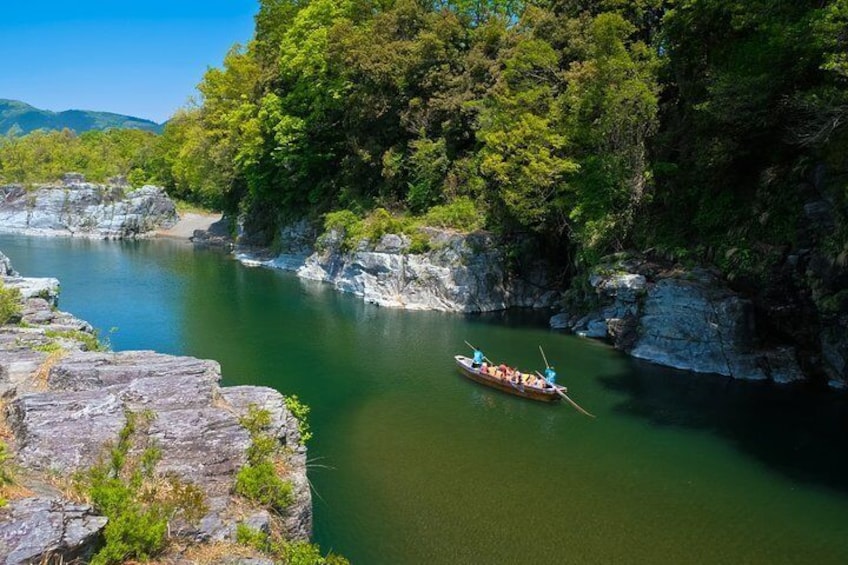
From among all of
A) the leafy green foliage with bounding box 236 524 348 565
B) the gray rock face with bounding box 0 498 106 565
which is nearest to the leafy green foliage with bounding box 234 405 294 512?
the leafy green foliage with bounding box 236 524 348 565

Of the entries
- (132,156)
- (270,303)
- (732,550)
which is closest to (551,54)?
(270,303)

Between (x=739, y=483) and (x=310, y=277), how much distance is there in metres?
38.1

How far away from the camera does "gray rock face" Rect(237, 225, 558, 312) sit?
4044 cm

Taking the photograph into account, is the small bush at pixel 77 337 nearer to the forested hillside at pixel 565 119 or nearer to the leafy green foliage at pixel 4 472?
the leafy green foliage at pixel 4 472

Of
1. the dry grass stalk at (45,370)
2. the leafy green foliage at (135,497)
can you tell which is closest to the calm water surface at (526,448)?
the leafy green foliage at (135,497)

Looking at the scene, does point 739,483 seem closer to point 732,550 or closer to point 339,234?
point 732,550

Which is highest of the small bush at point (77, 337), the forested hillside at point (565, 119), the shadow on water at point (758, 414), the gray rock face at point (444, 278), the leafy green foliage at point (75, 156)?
the forested hillside at point (565, 119)

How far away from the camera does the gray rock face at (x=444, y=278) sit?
40.4 metres

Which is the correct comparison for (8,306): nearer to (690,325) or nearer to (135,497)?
(135,497)

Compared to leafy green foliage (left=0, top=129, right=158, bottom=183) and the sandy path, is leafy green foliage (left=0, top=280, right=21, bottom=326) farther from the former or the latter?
leafy green foliage (left=0, top=129, right=158, bottom=183)

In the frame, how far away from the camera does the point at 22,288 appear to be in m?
26.3

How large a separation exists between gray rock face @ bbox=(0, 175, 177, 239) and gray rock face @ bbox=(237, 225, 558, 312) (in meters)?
45.5

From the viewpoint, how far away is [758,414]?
2322 centimetres

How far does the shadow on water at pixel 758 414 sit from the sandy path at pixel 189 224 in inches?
2596
